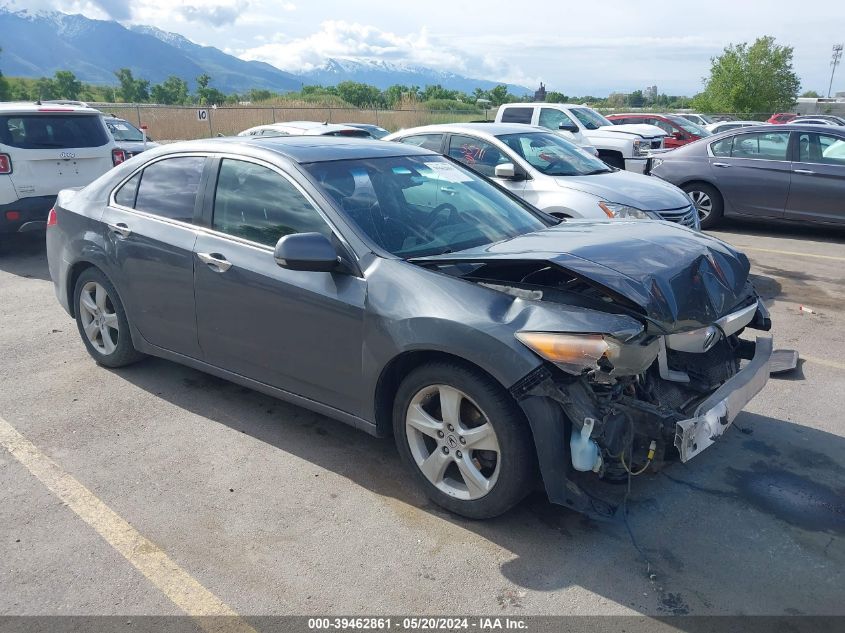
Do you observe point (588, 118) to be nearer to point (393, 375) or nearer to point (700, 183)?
point (700, 183)

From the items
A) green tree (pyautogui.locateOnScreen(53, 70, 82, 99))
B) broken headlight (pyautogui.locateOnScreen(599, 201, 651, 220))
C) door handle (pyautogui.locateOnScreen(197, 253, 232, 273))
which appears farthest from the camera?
green tree (pyautogui.locateOnScreen(53, 70, 82, 99))

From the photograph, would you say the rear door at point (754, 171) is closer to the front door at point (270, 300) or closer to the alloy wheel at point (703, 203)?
the alloy wheel at point (703, 203)

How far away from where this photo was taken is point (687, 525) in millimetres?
3340

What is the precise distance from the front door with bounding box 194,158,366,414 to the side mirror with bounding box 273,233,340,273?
0.54ft

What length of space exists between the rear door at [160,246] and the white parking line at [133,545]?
101 centimetres

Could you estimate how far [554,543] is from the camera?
127 inches

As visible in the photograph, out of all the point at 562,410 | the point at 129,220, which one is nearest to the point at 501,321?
the point at 562,410

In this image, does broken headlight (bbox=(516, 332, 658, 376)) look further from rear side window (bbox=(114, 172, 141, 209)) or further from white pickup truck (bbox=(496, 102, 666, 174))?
white pickup truck (bbox=(496, 102, 666, 174))

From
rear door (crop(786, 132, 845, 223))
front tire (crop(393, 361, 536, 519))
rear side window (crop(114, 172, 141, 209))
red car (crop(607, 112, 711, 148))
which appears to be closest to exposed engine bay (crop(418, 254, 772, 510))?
front tire (crop(393, 361, 536, 519))

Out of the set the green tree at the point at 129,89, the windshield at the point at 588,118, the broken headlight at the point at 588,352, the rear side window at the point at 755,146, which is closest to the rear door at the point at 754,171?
the rear side window at the point at 755,146

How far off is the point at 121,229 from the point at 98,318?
2.64 ft

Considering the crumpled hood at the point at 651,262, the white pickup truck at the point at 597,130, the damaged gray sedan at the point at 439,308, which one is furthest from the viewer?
the white pickup truck at the point at 597,130

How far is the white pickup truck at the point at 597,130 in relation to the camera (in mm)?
14227

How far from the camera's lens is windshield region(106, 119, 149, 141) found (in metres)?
15.5
